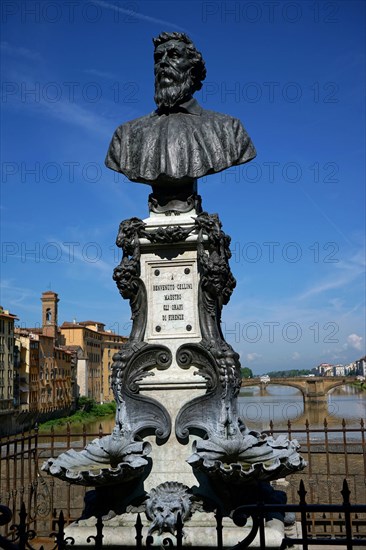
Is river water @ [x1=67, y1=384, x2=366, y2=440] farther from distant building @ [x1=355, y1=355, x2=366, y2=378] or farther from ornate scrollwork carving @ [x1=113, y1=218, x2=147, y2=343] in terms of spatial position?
distant building @ [x1=355, y1=355, x2=366, y2=378]

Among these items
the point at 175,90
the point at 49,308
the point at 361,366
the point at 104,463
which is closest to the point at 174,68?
the point at 175,90

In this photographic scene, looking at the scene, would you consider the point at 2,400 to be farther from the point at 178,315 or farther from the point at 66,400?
the point at 178,315

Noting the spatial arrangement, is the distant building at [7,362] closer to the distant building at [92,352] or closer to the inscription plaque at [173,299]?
the distant building at [92,352]

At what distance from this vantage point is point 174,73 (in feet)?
22.6

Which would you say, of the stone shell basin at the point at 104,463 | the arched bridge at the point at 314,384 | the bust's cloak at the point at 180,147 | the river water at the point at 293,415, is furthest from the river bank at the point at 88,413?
the stone shell basin at the point at 104,463

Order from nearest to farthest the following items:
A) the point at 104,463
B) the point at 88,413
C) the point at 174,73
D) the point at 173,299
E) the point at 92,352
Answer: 1. the point at 104,463
2. the point at 173,299
3. the point at 174,73
4. the point at 88,413
5. the point at 92,352

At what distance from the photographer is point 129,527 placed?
5.25 m

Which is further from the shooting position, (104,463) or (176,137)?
(176,137)

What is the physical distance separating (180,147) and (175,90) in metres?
0.78

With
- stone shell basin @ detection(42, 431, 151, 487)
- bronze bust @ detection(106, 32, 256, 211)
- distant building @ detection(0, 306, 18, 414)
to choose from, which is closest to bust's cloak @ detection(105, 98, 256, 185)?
bronze bust @ detection(106, 32, 256, 211)

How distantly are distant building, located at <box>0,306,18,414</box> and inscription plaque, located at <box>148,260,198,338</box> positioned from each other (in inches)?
1866

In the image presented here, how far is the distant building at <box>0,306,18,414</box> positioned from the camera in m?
51.8

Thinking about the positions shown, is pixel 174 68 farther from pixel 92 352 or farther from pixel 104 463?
pixel 92 352

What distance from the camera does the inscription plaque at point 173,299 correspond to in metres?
6.21
